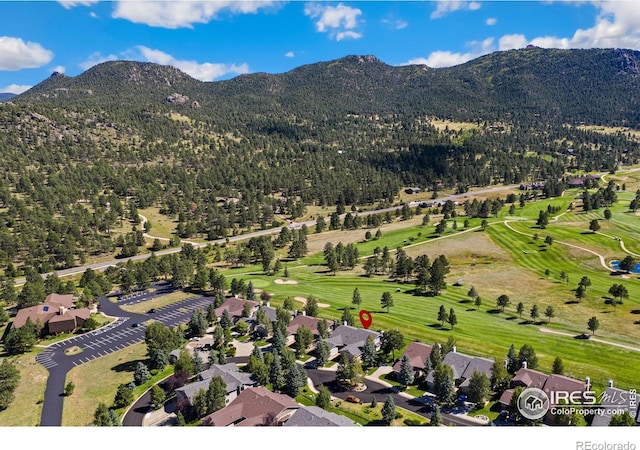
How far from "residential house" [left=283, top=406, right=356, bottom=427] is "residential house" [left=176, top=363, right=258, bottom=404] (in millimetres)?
14719

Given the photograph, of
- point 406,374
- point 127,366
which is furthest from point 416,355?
point 127,366

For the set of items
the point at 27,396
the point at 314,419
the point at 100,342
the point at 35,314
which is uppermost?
the point at 35,314

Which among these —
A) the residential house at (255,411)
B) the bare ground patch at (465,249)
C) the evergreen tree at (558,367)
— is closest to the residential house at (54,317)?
the residential house at (255,411)

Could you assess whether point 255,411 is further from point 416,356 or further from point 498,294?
point 498,294

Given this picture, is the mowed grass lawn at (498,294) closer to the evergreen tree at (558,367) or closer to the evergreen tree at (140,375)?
the evergreen tree at (558,367)

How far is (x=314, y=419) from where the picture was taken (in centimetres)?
4962

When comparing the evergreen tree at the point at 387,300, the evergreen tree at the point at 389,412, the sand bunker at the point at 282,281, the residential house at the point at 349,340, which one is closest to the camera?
the evergreen tree at the point at 389,412

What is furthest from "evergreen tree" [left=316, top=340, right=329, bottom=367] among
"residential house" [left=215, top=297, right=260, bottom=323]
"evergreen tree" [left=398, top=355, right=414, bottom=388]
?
"residential house" [left=215, top=297, right=260, bottom=323]

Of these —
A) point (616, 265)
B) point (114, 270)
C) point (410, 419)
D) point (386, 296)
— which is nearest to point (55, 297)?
point (114, 270)

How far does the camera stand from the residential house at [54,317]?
93.6 meters

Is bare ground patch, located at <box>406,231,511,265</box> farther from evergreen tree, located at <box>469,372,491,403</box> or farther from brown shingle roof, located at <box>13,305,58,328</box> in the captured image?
brown shingle roof, located at <box>13,305,58,328</box>

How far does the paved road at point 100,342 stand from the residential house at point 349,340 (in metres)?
39.8

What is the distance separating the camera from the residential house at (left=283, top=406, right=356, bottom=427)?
48906mm

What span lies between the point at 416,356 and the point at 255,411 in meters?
30.2
